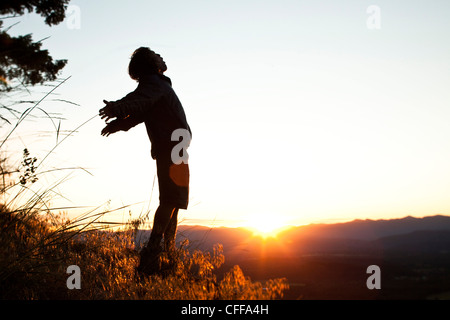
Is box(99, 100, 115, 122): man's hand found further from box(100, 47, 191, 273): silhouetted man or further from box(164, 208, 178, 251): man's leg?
box(164, 208, 178, 251): man's leg

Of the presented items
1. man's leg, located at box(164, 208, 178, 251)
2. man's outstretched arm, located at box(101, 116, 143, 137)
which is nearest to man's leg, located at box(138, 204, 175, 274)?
man's leg, located at box(164, 208, 178, 251)

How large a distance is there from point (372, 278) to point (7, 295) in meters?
2.42

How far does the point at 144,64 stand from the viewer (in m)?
4.22

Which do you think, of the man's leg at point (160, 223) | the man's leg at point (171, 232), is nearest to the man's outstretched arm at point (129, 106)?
the man's leg at point (160, 223)

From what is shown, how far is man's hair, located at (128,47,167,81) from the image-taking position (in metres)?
4.21

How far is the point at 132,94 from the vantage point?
372cm

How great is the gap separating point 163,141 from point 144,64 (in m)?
0.89

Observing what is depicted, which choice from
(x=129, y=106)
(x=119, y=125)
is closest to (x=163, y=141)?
(x=119, y=125)

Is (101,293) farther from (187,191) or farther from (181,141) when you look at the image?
(181,141)

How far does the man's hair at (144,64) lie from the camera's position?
4211 mm

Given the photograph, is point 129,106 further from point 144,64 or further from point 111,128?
point 144,64

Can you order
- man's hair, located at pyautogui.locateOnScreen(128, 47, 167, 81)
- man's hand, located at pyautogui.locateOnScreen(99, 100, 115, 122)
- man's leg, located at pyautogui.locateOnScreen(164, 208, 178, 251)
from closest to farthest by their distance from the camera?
man's hand, located at pyautogui.locateOnScreen(99, 100, 115, 122), man's leg, located at pyautogui.locateOnScreen(164, 208, 178, 251), man's hair, located at pyautogui.locateOnScreen(128, 47, 167, 81)
